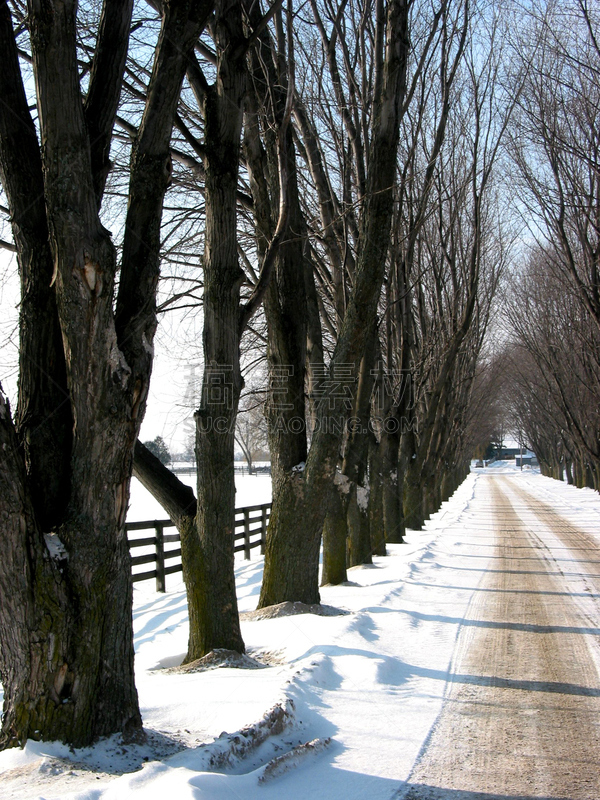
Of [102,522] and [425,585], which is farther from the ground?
[102,522]

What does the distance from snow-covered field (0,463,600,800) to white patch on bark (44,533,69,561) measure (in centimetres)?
86

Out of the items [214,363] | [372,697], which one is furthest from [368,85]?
[372,697]

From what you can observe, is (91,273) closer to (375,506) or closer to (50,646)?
(50,646)

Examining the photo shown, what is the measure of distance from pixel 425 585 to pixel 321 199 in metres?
5.44

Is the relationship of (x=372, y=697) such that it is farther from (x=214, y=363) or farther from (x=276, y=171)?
(x=276, y=171)

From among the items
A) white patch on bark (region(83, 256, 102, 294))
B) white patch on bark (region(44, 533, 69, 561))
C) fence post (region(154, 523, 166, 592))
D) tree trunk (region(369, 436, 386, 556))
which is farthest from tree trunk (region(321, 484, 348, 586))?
white patch on bark (region(83, 256, 102, 294))

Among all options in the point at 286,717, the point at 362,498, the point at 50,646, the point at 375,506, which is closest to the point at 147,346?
the point at 50,646

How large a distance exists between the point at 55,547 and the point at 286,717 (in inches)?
65.2

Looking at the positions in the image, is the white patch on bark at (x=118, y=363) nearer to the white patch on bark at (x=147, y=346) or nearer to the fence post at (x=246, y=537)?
the white patch on bark at (x=147, y=346)

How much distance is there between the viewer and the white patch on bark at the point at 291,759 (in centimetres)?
319

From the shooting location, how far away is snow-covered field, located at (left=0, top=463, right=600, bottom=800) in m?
2.90

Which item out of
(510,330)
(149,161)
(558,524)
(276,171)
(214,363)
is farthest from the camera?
(510,330)

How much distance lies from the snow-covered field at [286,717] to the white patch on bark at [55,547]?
33.7 inches

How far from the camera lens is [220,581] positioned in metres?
5.32
